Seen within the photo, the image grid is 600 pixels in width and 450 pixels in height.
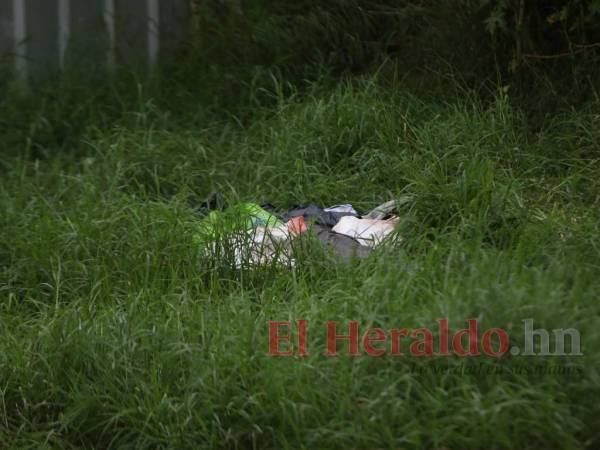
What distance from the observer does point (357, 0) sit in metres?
6.93

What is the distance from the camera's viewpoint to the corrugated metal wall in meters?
7.08

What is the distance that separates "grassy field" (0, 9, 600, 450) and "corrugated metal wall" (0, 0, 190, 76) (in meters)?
0.44

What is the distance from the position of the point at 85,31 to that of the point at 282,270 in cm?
356

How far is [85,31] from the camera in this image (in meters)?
7.29

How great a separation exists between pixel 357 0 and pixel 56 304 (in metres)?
3.59

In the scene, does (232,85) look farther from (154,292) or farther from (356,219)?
(154,292)

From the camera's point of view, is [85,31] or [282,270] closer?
[282,270]

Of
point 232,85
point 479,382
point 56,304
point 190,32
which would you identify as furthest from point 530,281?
point 190,32

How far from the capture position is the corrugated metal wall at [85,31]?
7.08 m

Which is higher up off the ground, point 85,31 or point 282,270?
point 85,31

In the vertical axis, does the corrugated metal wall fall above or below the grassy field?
above

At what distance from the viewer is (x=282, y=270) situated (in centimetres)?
455

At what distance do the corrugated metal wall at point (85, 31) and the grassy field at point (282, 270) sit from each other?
44 cm

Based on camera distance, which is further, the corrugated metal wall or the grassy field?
the corrugated metal wall
